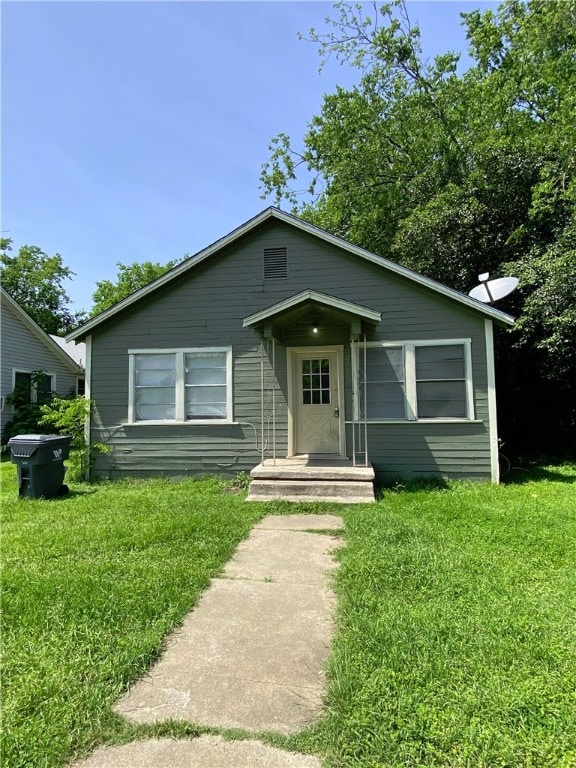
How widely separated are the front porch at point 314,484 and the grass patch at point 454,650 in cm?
159

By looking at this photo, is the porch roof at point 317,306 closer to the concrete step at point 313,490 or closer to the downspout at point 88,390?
the concrete step at point 313,490

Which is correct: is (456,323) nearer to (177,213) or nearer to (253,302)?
(253,302)

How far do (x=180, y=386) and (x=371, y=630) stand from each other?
642cm

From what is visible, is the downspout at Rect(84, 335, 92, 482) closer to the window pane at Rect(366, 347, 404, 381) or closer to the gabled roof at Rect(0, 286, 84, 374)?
the window pane at Rect(366, 347, 404, 381)

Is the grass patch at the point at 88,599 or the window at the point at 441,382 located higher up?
the window at the point at 441,382

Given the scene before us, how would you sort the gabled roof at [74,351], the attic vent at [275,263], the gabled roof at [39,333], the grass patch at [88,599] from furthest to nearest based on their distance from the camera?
the gabled roof at [74,351]
the gabled roof at [39,333]
the attic vent at [275,263]
the grass patch at [88,599]

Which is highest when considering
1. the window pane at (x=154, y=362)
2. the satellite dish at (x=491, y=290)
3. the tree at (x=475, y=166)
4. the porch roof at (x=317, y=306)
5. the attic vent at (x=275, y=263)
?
the tree at (x=475, y=166)

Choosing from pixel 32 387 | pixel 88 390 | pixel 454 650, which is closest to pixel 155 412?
pixel 88 390

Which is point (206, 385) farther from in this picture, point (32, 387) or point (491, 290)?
point (32, 387)

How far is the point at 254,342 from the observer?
26.2ft

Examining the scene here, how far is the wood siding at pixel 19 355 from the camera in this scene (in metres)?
12.8

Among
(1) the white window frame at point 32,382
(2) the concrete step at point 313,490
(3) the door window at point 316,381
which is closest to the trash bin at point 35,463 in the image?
(2) the concrete step at point 313,490

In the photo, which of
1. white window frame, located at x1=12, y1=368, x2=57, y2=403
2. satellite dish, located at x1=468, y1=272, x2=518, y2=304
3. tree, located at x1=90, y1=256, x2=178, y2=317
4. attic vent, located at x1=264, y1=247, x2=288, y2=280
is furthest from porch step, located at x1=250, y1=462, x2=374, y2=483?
tree, located at x1=90, y1=256, x2=178, y2=317

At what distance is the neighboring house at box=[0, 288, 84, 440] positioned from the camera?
12789 millimetres
